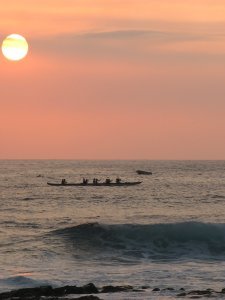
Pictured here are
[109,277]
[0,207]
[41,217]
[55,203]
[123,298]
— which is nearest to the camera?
[123,298]

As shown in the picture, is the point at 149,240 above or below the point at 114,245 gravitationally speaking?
above

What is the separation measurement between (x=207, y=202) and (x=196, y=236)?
31.1 metres

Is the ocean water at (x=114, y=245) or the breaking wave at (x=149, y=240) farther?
the breaking wave at (x=149, y=240)

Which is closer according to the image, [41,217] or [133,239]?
[133,239]

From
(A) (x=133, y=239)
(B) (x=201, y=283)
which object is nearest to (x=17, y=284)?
(B) (x=201, y=283)

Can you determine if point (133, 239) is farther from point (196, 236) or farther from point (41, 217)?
point (41, 217)

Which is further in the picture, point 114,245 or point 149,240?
point 149,240

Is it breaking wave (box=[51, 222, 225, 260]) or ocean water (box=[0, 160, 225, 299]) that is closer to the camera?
ocean water (box=[0, 160, 225, 299])

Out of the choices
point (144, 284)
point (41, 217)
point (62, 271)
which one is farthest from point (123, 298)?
point (41, 217)

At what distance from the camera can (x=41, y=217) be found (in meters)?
61.5

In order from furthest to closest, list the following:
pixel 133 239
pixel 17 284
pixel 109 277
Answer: pixel 133 239 → pixel 109 277 → pixel 17 284

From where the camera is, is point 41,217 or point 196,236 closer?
point 196,236

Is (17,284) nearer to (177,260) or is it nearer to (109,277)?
(109,277)

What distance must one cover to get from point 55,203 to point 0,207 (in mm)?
8380
